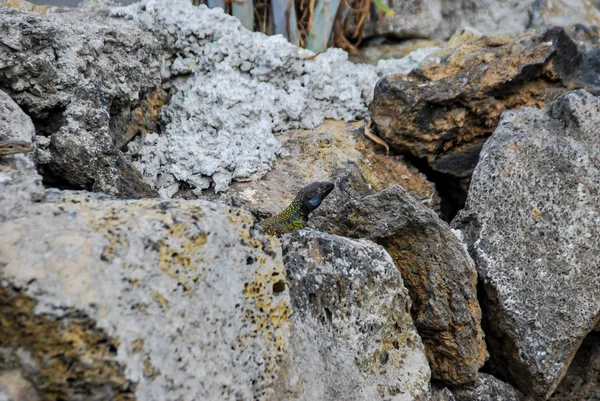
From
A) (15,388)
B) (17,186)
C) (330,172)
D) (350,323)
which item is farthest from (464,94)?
(15,388)

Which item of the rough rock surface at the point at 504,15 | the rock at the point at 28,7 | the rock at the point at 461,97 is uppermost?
the rough rock surface at the point at 504,15

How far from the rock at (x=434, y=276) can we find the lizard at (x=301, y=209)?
1.05ft

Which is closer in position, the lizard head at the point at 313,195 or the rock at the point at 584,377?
the lizard head at the point at 313,195

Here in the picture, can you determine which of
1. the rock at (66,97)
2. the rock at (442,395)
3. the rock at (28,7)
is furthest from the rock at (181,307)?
the rock at (28,7)

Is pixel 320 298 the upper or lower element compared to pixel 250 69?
lower

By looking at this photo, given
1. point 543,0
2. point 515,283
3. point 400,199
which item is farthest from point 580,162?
point 543,0

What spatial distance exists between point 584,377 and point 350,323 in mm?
1876

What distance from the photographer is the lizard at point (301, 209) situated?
325 centimetres

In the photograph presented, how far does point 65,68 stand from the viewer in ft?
10.8

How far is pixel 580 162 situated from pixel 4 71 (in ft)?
9.71

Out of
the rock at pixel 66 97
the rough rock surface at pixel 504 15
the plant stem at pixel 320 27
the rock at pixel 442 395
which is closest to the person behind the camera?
the rock at pixel 442 395

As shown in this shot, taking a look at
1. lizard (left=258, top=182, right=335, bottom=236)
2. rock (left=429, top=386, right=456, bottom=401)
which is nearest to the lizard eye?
lizard (left=258, top=182, right=335, bottom=236)

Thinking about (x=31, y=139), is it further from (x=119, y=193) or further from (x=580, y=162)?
(x=580, y=162)

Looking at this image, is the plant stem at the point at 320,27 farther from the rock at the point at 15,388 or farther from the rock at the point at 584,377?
the rock at the point at 15,388
